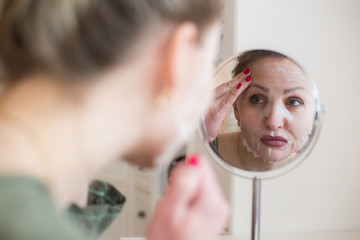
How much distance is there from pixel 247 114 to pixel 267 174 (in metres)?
0.13

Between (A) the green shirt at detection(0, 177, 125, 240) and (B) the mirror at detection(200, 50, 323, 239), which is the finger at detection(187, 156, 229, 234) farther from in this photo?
(B) the mirror at detection(200, 50, 323, 239)

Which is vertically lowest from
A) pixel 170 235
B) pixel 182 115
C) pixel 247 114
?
pixel 170 235

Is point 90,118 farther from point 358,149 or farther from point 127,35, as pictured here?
point 358,149

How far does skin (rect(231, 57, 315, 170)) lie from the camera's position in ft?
3.20

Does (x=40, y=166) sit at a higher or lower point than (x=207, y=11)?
lower

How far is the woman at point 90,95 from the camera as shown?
1.25 ft

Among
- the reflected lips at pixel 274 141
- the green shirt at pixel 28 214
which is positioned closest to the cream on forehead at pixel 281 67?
the reflected lips at pixel 274 141

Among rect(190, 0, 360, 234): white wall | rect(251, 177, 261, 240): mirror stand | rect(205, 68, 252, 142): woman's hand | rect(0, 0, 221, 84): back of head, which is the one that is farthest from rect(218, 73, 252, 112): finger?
rect(0, 0, 221, 84): back of head

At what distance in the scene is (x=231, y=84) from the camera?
0.99 meters

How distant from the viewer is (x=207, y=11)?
0.46 meters

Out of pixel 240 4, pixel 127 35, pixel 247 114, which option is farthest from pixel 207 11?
pixel 240 4

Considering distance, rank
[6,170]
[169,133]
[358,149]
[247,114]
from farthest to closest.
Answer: [358,149] < [247,114] < [169,133] < [6,170]

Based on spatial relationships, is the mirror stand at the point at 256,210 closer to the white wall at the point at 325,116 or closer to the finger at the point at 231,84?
the finger at the point at 231,84

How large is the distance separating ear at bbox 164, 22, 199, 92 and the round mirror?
→ 54 cm
